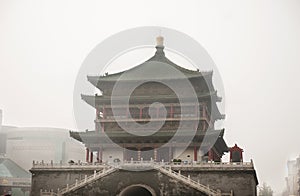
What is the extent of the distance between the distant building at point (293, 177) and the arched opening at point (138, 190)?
42437 millimetres

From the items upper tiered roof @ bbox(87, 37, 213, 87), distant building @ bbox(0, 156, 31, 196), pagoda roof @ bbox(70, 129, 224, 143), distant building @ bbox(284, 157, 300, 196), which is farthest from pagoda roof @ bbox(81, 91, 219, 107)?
distant building @ bbox(284, 157, 300, 196)

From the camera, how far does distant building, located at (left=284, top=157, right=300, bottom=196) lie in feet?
243

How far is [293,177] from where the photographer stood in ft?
267

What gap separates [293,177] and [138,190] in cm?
5186

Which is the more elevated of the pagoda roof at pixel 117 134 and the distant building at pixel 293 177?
the pagoda roof at pixel 117 134

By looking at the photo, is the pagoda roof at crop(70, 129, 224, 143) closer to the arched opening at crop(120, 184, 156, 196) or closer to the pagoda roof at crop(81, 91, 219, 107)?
the pagoda roof at crop(81, 91, 219, 107)

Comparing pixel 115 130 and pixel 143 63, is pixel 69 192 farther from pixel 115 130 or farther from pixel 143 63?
pixel 143 63

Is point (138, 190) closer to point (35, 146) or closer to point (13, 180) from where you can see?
point (13, 180)

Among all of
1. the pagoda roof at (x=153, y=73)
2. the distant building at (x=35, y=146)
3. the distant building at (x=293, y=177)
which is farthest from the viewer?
the distant building at (x=293, y=177)

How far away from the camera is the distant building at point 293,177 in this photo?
74.2 metres

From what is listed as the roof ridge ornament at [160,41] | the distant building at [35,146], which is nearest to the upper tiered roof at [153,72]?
the roof ridge ornament at [160,41]

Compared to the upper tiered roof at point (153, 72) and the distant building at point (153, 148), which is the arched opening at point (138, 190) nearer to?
the distant building at point (153, 148)

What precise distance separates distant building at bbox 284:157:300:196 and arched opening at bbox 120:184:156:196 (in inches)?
1671

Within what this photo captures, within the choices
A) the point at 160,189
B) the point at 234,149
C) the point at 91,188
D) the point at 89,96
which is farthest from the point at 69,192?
the point at 234,149
